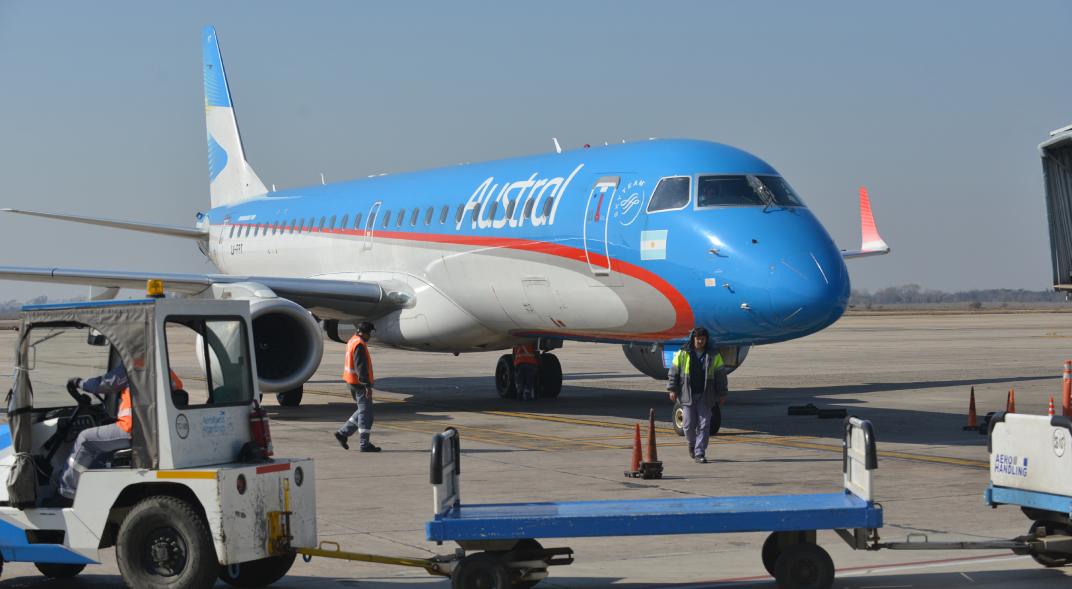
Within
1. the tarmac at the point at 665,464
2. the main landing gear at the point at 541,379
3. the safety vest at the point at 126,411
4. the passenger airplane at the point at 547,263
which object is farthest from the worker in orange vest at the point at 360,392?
the main landing gear at the point at 541,379

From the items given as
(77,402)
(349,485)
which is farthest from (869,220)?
(77,402)

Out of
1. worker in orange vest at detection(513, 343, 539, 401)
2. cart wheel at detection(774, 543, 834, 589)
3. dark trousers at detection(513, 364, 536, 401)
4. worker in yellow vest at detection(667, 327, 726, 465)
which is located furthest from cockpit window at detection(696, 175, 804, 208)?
cart wheel at detection(774, 543, 834, 589)

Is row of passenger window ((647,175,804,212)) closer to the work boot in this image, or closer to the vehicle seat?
the work boot

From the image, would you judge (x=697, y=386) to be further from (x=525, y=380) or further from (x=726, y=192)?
(x=525, y=380)

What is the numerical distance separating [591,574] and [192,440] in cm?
263

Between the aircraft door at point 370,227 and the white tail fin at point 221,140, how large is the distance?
27.4 ft

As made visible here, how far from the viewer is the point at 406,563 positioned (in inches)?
306

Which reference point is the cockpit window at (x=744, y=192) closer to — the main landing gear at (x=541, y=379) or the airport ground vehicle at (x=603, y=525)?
the main landing gear at (x=541, y=379)

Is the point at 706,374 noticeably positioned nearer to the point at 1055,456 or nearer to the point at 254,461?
the point at 1055,456

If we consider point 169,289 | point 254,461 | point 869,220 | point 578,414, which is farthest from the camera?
point 869,220

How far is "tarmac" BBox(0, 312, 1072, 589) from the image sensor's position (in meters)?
8.60

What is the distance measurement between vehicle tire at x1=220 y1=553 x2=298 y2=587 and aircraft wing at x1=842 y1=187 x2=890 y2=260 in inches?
803

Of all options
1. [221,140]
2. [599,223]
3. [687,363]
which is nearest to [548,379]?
[599,223]

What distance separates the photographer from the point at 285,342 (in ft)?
66.0
